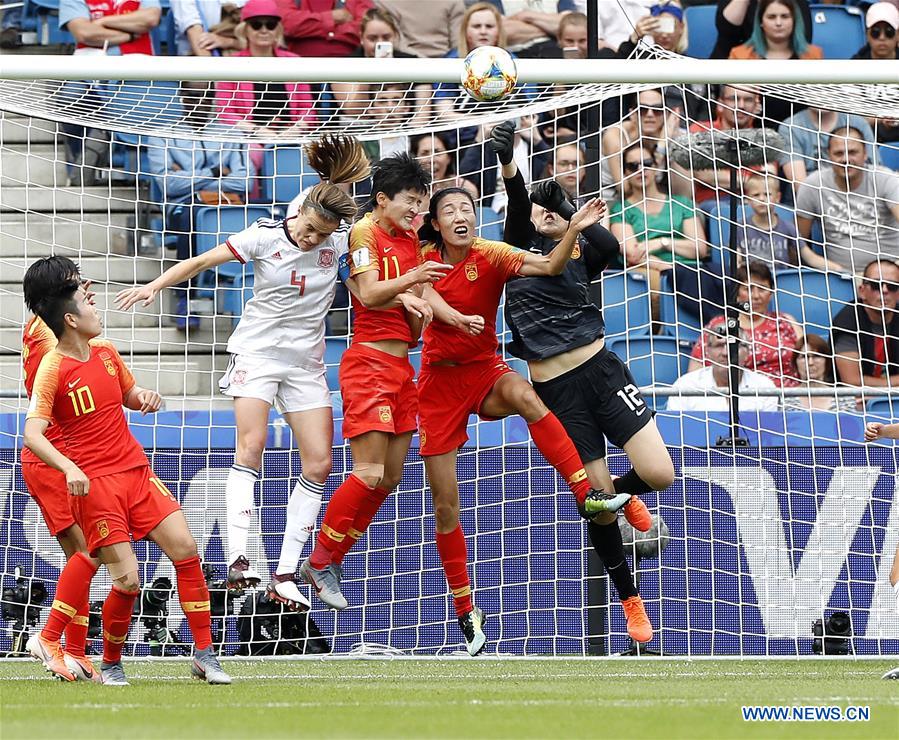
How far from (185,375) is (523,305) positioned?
3.03m

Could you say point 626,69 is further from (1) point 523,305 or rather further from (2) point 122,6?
(2) point 122,6

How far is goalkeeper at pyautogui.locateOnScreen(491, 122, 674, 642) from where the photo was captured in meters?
8.31

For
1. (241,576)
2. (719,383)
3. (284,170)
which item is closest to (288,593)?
(241,576)

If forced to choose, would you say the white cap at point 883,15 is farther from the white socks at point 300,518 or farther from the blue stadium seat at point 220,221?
the white socks at point 300,518

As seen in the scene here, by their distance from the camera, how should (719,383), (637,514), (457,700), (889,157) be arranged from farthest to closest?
(889,157) → (719,383) → (637,514) → (457,700)

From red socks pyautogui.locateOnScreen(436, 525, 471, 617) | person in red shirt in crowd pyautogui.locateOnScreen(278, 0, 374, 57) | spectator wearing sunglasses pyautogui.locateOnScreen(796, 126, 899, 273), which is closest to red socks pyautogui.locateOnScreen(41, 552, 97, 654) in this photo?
red socks pyautogui.locateOnScreen(436, 525, 471, 617)

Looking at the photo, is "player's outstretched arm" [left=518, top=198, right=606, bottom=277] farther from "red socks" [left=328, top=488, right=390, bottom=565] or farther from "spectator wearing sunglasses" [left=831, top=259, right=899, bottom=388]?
"spectator wearing sunglasses" [left=831, top=259, right=899, bottom=388]

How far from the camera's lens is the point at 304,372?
8453mm

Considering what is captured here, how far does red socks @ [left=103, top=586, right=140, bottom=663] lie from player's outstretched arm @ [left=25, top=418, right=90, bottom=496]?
76 centimetres

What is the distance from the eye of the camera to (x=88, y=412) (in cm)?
709

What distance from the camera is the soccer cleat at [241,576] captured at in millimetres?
7879

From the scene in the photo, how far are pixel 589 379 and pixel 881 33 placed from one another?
6.30 metres

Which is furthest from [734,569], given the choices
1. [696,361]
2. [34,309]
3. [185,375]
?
[34,309]

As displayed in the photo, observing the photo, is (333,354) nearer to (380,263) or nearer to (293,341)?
(293,341)
